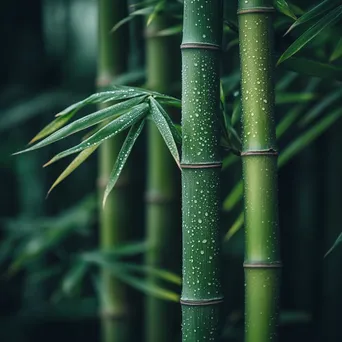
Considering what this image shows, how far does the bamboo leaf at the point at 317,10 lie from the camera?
0.80 m

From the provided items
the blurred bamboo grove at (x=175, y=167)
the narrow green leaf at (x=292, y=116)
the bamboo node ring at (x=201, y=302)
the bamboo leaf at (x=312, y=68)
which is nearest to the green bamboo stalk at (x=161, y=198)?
the blurred bamboo grove at (x=175, y=167)

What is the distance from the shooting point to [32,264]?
2.35m

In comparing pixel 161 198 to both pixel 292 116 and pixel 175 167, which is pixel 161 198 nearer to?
pixel 175 167

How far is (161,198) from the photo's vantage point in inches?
52.2

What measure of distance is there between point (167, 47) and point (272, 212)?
0.62 m

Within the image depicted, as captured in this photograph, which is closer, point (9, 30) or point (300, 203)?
point (300, 203)

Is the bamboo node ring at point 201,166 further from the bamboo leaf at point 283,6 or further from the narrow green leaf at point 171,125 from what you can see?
the bamboo leaf at point 283,6

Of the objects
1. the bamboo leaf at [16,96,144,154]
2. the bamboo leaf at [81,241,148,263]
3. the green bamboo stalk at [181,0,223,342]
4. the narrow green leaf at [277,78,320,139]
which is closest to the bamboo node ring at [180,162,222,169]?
the green bamboo stalk at [181,0,223,342]

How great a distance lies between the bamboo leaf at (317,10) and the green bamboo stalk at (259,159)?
5cm

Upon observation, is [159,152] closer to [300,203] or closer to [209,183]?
[209,183]

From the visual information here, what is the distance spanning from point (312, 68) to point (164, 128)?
24 centimetres

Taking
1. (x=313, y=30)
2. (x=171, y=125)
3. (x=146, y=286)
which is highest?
(x=313, y=30)

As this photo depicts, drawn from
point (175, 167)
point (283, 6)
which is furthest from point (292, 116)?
point (283, 6)

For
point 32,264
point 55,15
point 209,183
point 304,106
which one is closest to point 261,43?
point 209,183
